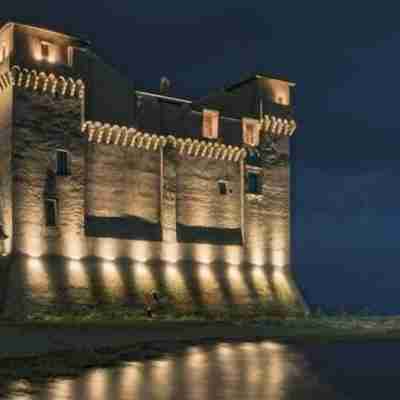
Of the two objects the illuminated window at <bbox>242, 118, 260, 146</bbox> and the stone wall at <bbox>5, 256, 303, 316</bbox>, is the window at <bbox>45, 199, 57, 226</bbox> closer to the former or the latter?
the stone wall at <bbox>5, 256, 303, 316</bbox>

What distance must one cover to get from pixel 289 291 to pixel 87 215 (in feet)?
49.7

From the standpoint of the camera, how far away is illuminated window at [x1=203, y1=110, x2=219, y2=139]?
159 ft

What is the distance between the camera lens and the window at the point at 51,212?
4028cm

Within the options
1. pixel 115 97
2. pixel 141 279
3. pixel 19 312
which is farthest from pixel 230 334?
pixel 115 97

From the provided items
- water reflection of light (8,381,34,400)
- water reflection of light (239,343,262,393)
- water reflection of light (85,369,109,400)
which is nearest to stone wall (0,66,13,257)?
water reflection of light (239,343,262,393)

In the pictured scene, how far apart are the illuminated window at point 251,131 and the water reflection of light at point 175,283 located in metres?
10.6

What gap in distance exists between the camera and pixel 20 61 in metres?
39.9

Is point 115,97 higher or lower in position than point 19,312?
higher

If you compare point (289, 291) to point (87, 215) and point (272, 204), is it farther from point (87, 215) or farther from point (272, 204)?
point (87, 215)

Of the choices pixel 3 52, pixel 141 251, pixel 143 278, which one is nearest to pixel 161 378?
pixel 143 278

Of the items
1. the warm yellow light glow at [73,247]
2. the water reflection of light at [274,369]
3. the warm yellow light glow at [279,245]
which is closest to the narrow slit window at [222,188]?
the warm yellow light glow at [279,245]

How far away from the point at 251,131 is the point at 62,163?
14669mm

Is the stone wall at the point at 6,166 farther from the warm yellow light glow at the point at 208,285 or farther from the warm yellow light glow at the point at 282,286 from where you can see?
the warm yellow light glow at the point at 282,286

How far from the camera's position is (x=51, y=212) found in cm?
4050
